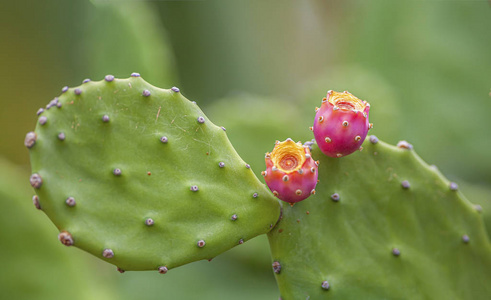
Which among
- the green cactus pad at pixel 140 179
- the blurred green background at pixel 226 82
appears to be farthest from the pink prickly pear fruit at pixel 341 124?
the blurred green background at pixel 226 82

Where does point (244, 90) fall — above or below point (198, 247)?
above

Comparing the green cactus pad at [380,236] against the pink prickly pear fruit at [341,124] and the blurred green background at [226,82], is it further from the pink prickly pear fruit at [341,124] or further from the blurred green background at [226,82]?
the blurred green background at [226,82]

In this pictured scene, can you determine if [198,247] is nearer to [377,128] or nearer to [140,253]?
[140,253]

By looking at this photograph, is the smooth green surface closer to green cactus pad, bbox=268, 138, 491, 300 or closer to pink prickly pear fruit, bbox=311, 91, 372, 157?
green cactus pad, bbox=268, 138, 491, 300

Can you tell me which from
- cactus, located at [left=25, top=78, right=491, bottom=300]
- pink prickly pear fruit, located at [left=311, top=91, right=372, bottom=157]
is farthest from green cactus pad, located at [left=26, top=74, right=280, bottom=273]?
pink prickly pear fruit, located at [left=311, top=91, right=372, bottom=157]

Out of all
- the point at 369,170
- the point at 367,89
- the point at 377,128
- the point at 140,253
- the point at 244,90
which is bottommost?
the point at 140,253

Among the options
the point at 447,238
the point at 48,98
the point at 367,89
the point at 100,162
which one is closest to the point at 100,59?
the point at 48,98

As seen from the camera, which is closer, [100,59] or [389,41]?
[100,59]

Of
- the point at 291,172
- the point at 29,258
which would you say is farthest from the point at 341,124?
the point at 29,258
